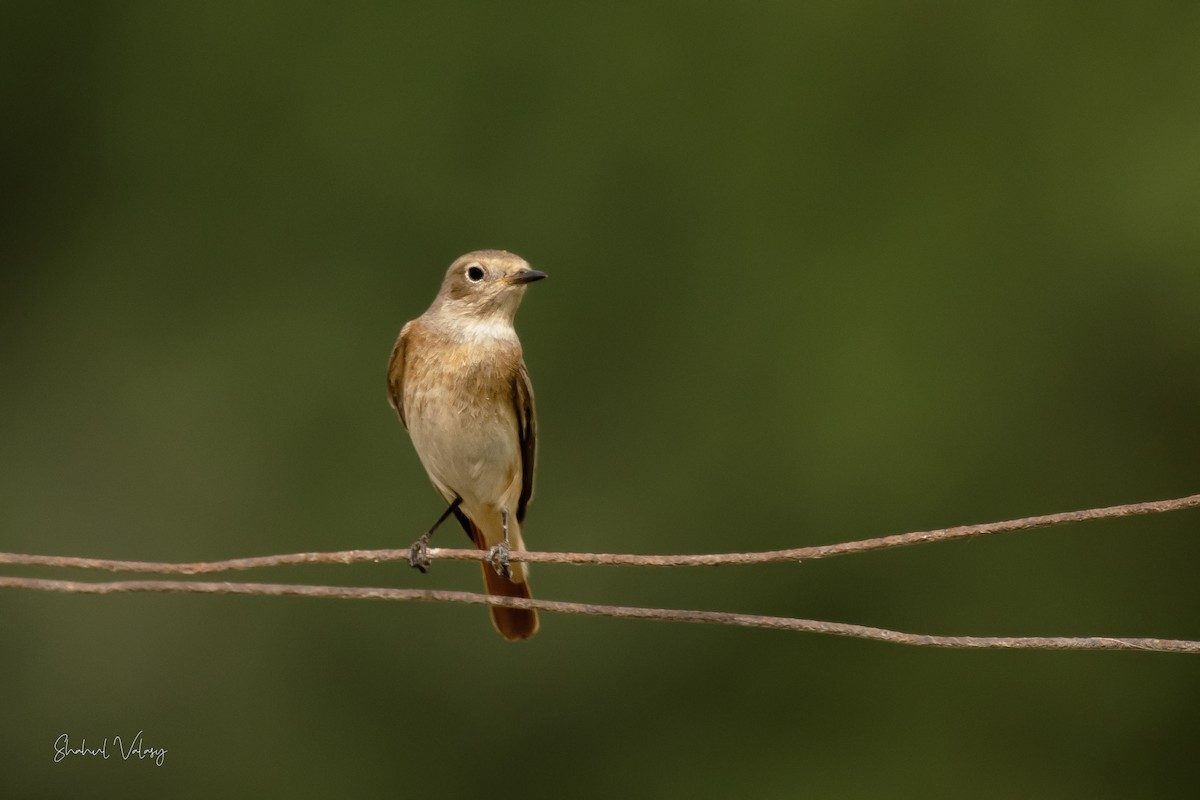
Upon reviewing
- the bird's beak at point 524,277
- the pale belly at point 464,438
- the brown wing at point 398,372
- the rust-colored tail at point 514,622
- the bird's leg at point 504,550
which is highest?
the bird's beak at point 524,277

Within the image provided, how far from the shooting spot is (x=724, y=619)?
2643 mm

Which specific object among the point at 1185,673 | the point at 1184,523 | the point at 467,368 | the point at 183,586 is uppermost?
the point at 467,368

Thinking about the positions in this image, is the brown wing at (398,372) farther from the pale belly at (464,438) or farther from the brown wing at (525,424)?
the brown wing at (525,424)

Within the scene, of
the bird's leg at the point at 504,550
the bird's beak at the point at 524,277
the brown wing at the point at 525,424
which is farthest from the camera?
the brown wing at the point at 525,424

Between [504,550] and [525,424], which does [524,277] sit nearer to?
[525,424]

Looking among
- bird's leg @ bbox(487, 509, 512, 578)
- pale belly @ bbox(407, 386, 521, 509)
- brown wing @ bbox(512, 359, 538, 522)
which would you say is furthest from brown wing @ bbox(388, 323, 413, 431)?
bird's leg @ bbox(487, 509, 512, 578)

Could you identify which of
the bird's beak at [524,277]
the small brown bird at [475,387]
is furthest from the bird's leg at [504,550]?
the bird's beak at [524,277]

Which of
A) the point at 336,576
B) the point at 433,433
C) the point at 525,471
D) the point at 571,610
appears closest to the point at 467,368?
the point at 433,433

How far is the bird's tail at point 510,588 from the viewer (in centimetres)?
471

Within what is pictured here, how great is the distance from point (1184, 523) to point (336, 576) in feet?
16.1

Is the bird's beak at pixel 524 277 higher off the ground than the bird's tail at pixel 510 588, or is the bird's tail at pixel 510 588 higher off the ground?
the bird's beak at pixel 524 277

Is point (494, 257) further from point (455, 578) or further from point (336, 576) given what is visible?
point (336, 576)

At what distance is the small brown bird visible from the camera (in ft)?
15.6

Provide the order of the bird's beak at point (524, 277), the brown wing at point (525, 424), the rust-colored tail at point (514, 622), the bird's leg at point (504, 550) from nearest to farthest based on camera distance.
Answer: the bird's leg at point (504, 550) < the rust-colored tail at point (514, 622) < the bird's beak at point (524, 277) < the brown wing at point (525, 424)
